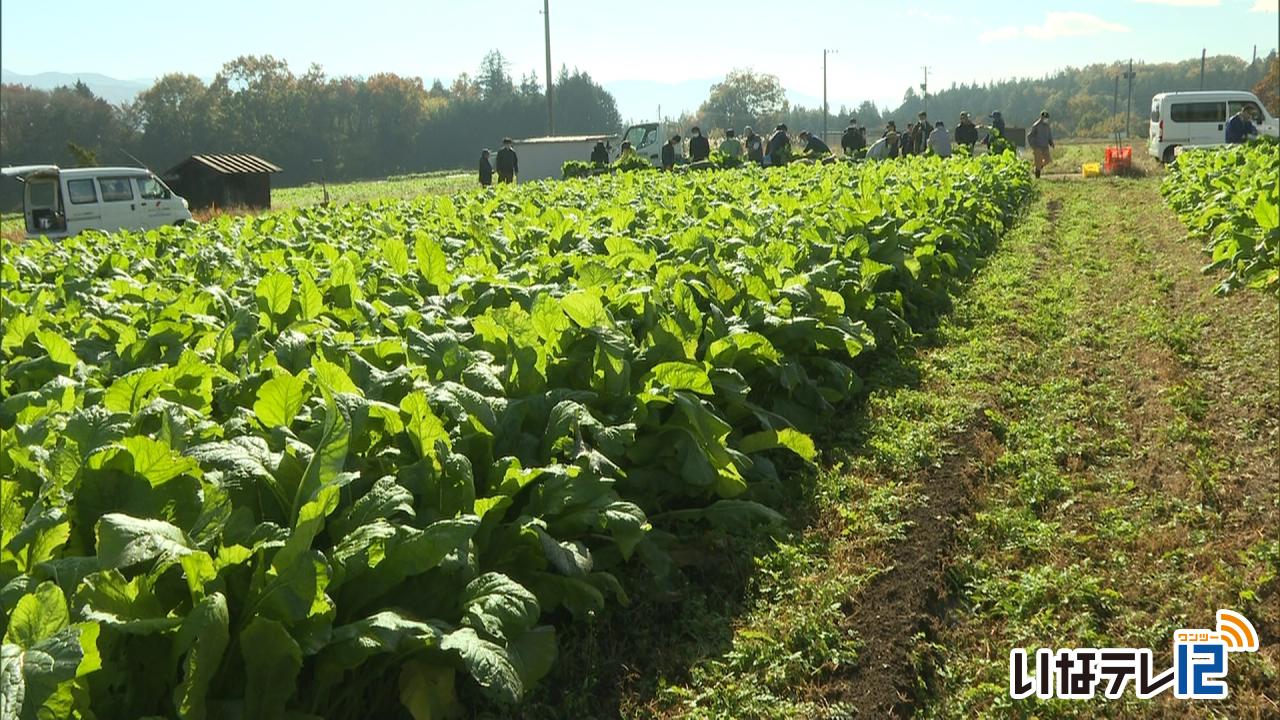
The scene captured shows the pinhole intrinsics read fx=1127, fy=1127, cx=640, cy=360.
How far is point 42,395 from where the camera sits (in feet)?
13.8

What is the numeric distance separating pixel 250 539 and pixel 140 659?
0.40 m

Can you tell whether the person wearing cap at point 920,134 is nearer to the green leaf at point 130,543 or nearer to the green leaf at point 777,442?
the green leaf at point 777,442

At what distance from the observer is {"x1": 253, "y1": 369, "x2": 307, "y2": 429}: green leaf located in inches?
143

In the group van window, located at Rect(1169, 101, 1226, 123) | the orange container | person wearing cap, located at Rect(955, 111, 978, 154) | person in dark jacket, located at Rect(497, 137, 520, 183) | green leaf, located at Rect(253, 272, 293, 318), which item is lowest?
green leaf, located at Rect(253, 272, 293, 318)

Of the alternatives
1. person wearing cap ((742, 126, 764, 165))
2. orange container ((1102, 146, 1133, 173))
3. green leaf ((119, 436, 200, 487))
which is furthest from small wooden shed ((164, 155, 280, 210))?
green leaf ((119, 436, 200, 487))

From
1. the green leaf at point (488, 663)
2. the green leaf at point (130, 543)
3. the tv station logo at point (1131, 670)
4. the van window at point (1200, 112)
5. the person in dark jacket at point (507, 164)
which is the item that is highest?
the van window at point (1200, 112)

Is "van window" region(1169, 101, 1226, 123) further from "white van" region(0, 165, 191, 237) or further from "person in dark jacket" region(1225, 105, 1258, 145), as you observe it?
"white van" region(0, 165, 191, 237)

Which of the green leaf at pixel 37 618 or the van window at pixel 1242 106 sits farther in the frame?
the van window at pixel 1242 106

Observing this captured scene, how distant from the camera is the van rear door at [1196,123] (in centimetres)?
2986

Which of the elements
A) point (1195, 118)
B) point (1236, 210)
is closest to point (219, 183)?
point (1195, 118)

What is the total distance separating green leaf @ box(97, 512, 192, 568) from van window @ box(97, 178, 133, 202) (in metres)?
23.9

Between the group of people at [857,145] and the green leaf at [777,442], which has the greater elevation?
the group of people at [857,145]

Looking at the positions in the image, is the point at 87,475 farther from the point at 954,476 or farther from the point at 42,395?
the point at 954,476

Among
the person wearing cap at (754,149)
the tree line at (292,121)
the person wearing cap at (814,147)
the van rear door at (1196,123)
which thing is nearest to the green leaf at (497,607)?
the person wearing cap at (814,147)
